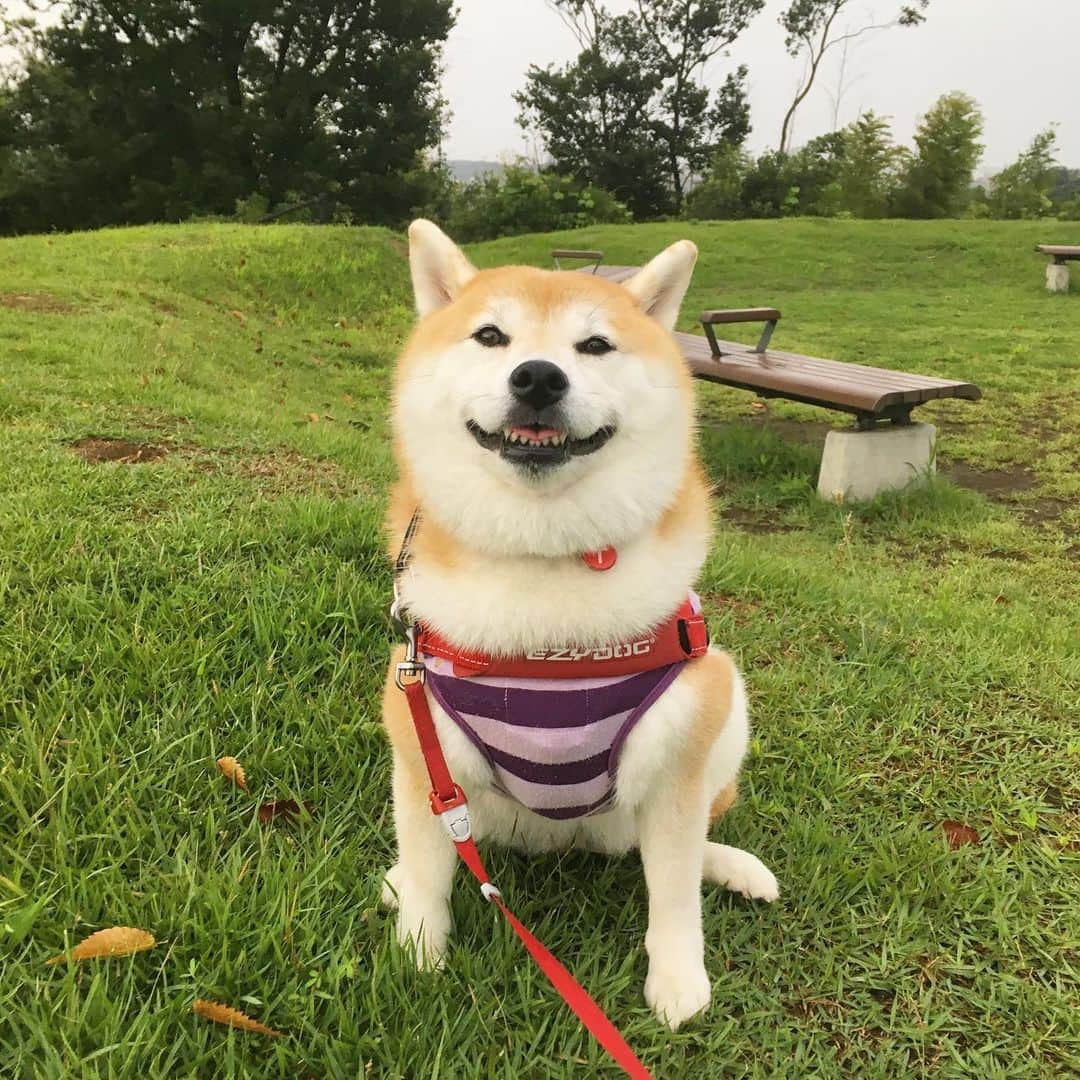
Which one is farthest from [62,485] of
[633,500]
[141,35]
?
[141,35]

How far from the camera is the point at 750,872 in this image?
5.90 ft

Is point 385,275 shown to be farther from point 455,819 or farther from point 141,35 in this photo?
point 141,35

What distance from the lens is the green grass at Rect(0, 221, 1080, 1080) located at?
1.41 m

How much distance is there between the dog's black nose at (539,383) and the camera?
1404mm

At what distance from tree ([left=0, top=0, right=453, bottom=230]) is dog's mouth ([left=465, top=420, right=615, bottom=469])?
2312 centimetres

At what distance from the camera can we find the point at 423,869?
61.0 inches

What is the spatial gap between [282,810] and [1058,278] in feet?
46.0

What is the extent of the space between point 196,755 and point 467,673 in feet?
2.71

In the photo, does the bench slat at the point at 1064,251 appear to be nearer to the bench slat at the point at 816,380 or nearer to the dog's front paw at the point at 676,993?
the bench slat at the point at 816,380

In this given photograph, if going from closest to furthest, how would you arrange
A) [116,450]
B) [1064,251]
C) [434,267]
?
[434,267], [116,450], [1064,251]

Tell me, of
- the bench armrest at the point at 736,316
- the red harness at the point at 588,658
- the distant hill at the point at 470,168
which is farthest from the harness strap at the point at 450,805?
the distant hill at the point at 470,168

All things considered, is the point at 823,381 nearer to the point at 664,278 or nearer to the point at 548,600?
the point at 664,278

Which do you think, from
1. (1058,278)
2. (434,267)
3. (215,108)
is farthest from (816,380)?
(215,108)

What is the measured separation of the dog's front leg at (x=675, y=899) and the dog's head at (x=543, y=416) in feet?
1.70
